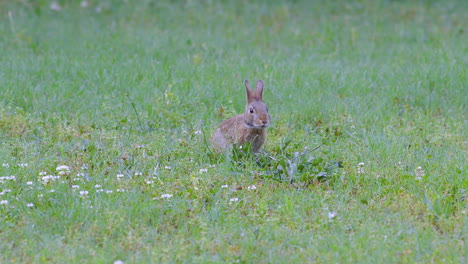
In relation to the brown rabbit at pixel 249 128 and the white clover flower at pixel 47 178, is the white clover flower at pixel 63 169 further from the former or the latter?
the brown rabbit at pixel 249 128

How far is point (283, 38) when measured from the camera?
10828 mm

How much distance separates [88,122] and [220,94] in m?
1.59

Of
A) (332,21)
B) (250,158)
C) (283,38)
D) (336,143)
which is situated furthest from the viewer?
(332,21)

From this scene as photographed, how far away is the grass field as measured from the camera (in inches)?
187

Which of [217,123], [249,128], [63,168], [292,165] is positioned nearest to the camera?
[63,168]

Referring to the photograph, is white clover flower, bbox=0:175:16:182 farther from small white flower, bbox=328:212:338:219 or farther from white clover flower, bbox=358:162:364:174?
white clover flower, bbox=358:162:364:174

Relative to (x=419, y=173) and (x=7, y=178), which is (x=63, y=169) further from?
(x=419, y=173)

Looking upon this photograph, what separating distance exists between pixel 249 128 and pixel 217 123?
1.07 metres

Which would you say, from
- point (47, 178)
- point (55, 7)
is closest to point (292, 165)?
point (47, 178)

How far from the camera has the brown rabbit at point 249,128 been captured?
625 cm

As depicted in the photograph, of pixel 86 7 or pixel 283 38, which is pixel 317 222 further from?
pixel 86 7

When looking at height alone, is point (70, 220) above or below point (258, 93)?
below

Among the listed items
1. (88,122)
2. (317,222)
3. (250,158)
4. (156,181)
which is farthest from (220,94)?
(317,222)

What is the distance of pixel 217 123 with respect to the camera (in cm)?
740
